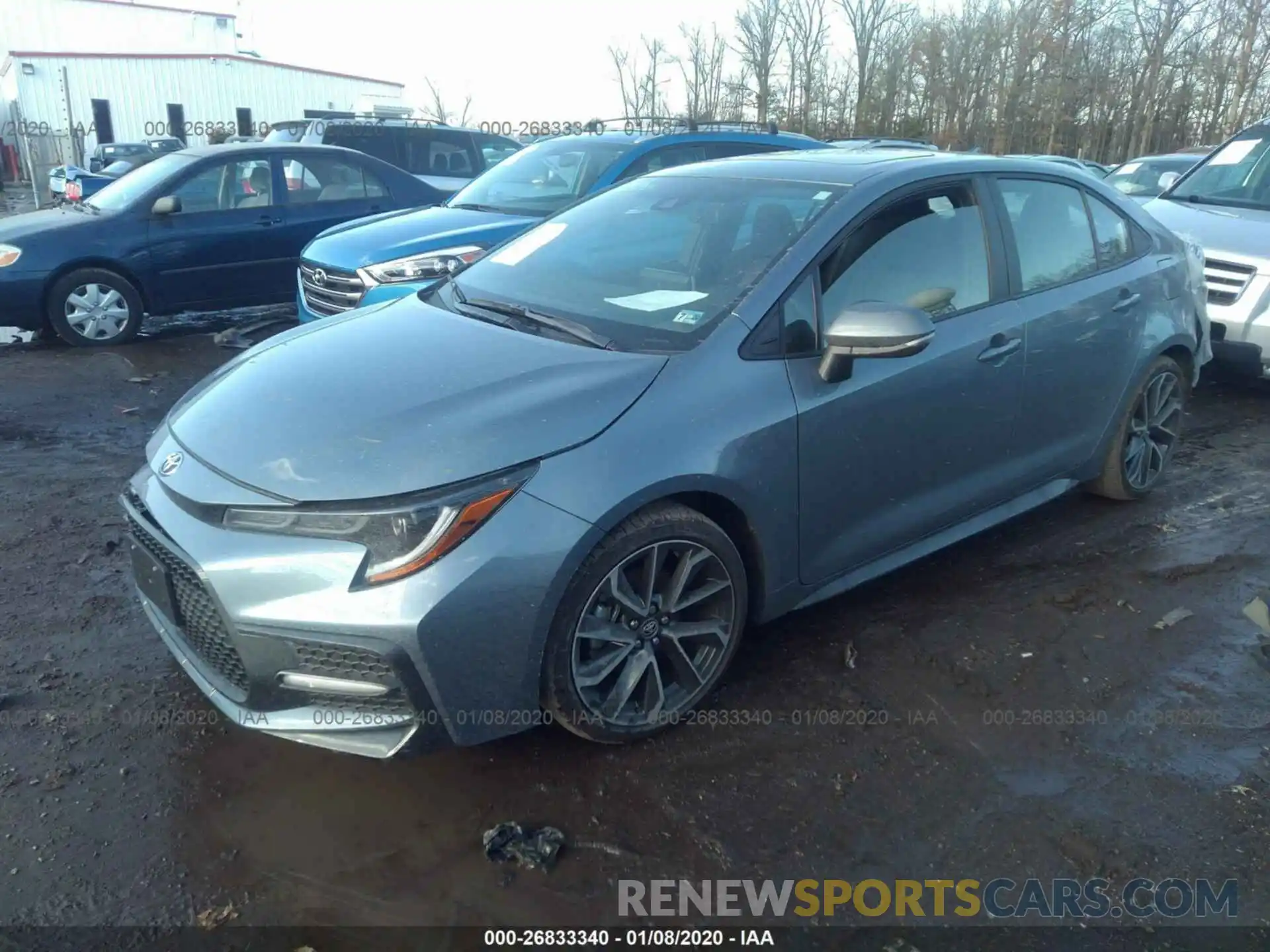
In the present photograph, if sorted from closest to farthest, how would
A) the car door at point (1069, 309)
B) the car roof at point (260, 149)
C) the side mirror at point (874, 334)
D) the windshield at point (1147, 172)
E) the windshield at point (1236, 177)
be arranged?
the side mirror at point (874, 334) → the car door at point (1069, 309) → the windshield at point (1236, 177) → the car roof at point (260, 149) → the windshield at point (1147, 172)

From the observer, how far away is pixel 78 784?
279 cm

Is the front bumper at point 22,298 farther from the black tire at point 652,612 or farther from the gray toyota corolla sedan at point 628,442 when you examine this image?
the black tire at point 652,612

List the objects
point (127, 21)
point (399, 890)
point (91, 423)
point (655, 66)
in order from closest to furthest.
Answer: point (399, 890) → point (91, 423) → point (655, 66) → point (127, 21)

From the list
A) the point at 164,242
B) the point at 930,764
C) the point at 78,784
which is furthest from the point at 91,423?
the point at 930,764

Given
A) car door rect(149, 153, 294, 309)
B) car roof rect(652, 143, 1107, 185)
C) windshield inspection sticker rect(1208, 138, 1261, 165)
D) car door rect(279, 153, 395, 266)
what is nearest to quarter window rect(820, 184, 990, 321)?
car roof rect(652, 143, 1107, 185)

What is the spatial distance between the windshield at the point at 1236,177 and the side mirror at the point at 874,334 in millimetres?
5635

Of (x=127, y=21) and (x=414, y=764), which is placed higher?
(x=127, y=21)

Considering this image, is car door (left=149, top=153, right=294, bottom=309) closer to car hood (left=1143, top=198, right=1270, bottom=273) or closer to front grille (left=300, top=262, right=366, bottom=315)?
front grille (left=300, top=262, right=366, bottom=315)

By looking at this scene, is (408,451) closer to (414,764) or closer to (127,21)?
(414,764)

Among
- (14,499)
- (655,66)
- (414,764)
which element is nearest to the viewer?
(414,764)

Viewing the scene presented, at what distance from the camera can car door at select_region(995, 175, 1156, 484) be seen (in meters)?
3.92

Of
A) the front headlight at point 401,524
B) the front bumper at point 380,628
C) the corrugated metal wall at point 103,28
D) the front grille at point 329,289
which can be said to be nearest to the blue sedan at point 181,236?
the front grille at point 329,289

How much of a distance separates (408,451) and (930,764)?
1.80 m

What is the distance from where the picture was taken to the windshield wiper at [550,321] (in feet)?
10.3
